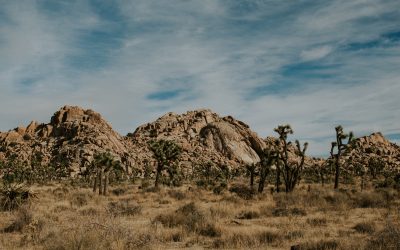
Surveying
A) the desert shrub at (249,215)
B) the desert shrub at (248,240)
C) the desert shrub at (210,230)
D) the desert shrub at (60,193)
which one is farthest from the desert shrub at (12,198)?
the desert shrub at (248,240)

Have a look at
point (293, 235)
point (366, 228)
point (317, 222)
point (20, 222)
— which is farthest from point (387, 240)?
point (20, 222)

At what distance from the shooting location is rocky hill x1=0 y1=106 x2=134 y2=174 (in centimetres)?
11344

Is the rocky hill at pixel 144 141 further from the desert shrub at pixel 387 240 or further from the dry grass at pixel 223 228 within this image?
the desert shrub at pixel 387 240

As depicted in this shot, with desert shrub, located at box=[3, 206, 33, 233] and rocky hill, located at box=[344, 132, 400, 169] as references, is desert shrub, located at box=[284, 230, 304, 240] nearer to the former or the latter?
desert shrub, located at box=[3, 206, 33, 233]

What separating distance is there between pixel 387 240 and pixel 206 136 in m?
146

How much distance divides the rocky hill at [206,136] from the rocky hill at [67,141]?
1298 centimetres

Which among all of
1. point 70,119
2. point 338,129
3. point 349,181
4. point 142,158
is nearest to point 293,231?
point 338,129

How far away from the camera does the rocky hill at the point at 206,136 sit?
144 m

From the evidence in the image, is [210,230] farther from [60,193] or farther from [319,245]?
[60,193]

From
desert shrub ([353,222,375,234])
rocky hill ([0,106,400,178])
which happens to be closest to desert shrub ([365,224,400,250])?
desert shrub ([353,222,375,234])

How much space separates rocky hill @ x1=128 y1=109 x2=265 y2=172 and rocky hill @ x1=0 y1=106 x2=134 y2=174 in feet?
42.6

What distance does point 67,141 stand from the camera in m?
129

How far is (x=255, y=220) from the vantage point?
16.9 m

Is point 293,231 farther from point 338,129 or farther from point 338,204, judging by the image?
point 338,129
